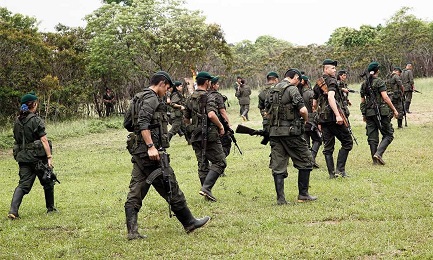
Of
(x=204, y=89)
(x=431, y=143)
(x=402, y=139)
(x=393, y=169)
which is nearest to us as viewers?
(x=204, y=89)

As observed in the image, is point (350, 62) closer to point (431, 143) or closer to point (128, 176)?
point (431, 143)

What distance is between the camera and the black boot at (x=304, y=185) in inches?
306

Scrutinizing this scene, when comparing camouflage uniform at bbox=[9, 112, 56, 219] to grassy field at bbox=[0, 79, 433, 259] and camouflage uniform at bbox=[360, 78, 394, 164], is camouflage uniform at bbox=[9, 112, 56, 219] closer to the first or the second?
grassy field at bbox=[0, 79, 433, 259]

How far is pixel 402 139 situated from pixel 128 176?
24.2ft

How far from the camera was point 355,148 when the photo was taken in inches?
527

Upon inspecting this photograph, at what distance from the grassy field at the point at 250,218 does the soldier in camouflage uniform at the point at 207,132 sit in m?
0.40

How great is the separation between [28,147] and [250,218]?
3.44 meters

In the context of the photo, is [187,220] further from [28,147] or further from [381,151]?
[381,151]

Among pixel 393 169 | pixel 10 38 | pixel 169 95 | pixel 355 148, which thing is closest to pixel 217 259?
pixel 393 169

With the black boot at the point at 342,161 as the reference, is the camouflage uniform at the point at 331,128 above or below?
above

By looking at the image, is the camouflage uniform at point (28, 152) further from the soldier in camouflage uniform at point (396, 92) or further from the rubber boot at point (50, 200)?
the soldier in camouflage uniform at point (396, 92)

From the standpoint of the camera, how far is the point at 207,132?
835 centimetres

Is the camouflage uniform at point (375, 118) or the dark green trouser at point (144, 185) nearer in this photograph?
the dark green trouser at point (144, 185)

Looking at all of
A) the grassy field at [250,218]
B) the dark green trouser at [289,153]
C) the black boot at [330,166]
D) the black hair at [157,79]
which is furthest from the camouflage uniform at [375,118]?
the black hair at [157,79]
